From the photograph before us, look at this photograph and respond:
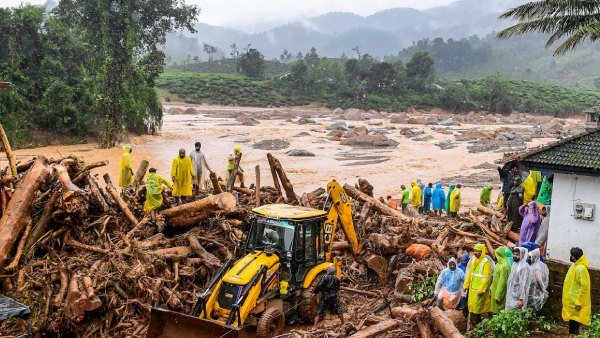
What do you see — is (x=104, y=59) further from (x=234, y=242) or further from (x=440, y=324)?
(x=440, y=324)

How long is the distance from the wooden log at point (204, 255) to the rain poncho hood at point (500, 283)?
5625 mm

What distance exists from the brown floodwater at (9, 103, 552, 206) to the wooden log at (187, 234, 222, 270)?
14.1m

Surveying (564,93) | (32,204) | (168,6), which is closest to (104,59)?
(168,6)

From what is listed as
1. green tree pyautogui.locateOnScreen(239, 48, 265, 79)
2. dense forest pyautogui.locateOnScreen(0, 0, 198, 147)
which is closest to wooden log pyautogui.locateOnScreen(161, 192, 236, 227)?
dense forest pyautogui.locateOnScreen(0, 0, 198, 147)

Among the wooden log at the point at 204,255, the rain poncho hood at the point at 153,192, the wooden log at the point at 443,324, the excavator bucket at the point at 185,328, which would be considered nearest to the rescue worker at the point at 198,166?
the rain poncho hood at the point at 153,192

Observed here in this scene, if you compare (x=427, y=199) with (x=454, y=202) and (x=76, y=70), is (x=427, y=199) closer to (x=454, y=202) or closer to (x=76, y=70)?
(x=454, y=202)

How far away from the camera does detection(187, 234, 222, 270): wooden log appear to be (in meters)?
12.2

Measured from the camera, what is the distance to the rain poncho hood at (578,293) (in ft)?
27.1

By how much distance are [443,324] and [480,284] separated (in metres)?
1.34

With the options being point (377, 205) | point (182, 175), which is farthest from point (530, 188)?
point (182, 175)

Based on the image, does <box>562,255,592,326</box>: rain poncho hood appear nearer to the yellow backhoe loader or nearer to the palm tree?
the yellow backhoe loader

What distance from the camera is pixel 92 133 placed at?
42031 mm

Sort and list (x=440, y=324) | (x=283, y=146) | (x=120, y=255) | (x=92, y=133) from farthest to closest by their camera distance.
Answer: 1. (x=283, y=146)
2. (x=92, y=133)
3. (x=120, y=255)
4. (x=440, y=324)

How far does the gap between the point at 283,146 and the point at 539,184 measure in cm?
3229
